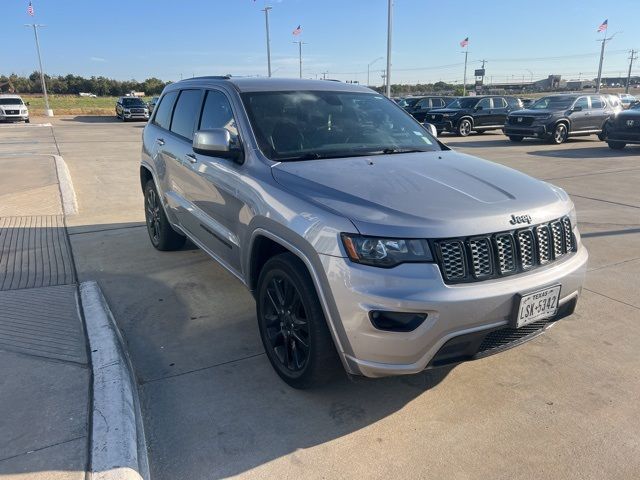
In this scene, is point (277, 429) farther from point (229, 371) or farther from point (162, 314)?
point (162, 314)

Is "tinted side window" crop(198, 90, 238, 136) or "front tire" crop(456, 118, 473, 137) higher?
"tinted side window" crop(198, 90, 238, 136)

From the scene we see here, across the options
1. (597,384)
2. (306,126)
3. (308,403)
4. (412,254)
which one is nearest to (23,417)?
(308,403)

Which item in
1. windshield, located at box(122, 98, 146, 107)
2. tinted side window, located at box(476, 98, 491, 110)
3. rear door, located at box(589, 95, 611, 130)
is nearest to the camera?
rear door, located at box(589, 95, 611, 130)

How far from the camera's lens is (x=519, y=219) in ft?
9.07

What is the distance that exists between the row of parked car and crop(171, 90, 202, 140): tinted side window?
14.4 m

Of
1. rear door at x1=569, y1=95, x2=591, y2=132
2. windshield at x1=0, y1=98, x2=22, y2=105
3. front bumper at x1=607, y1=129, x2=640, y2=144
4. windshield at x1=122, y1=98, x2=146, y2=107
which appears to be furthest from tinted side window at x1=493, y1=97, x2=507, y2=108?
windshield at x1=0, y1=98, x2=22, y2=105

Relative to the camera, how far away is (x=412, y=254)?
8.38 ft

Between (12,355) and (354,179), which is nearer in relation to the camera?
(354,179)

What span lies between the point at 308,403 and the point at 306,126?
6.32 ft

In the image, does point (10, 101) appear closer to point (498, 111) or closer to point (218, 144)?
point (498, 111)

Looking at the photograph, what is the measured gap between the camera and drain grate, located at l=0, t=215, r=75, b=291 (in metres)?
4.98

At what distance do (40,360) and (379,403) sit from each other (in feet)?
7.07

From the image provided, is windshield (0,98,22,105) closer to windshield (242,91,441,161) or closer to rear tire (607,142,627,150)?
rear tire (607,142,627,150)

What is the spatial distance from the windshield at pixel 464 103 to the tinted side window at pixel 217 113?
20.1 metres
